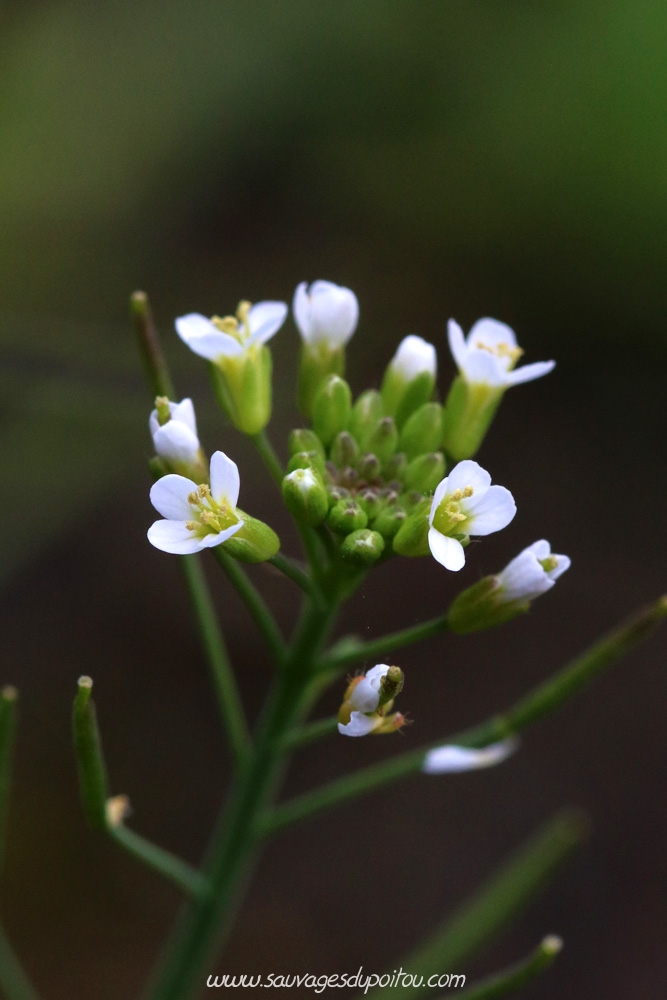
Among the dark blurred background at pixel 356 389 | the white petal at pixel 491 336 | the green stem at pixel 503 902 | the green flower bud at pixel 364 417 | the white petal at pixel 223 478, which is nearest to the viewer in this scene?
the white petal at pixel 223 478

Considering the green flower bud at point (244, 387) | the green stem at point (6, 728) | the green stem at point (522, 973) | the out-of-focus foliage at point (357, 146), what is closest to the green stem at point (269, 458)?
the green flower bud at point (244, 387)

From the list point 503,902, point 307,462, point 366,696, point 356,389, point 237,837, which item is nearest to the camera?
point 366,696

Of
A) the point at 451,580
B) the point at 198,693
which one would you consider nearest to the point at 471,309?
the point at 451,580

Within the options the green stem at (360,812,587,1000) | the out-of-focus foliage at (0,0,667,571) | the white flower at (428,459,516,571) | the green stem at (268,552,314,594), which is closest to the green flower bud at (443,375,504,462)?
the white flower at (428,459,516,571)

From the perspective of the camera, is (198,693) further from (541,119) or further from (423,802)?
(541,119)

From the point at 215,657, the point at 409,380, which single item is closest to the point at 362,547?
the point at 409,380

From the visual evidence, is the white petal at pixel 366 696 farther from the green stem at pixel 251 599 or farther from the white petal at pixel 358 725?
the green stem at pixel 251 599

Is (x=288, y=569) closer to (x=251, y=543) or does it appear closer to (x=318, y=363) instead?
(x=251, y=543)
